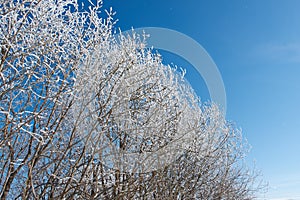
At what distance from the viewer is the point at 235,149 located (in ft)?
31.6

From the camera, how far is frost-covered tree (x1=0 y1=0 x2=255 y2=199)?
275 cm

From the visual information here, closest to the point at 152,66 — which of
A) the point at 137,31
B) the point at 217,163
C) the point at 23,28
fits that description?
the point at 137,31

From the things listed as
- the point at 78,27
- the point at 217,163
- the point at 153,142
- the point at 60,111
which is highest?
the point at 217,163

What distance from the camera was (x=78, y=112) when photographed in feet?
11.1

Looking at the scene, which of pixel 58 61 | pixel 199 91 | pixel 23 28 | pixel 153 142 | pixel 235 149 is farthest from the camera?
pixel 235 149

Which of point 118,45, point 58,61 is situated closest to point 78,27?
point 58,61

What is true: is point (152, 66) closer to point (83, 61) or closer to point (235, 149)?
point (83, 61)

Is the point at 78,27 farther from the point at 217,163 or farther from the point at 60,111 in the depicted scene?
the point at 217,163

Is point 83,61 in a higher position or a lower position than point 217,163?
lower

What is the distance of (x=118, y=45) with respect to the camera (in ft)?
17.0

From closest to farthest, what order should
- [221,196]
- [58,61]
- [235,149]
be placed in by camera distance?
[58,61], [221,196], [235,149]

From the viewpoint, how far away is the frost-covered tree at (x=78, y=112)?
275 centimetres

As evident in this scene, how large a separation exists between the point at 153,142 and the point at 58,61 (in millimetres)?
2157

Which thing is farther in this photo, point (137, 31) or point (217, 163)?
point (217, 163)
